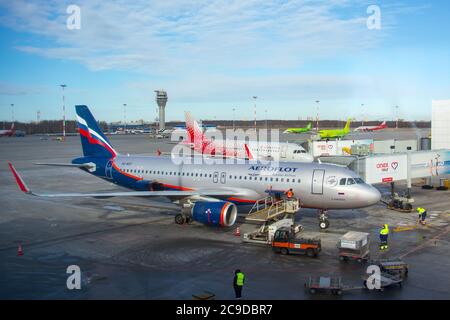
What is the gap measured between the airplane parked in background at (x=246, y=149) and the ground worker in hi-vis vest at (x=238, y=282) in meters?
44.8

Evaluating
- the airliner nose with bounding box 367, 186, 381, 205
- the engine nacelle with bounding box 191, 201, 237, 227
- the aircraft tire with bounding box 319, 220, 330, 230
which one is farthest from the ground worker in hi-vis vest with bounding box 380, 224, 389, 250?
the engine nacelle with bounding box 191, 201, 237, 227

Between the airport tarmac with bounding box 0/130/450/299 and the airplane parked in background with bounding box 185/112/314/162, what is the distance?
83.1 feet

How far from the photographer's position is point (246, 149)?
61.8m

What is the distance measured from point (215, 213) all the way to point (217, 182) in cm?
488

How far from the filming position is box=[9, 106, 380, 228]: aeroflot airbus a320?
90.3 ft

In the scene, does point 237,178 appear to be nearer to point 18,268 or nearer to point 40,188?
point 18,268

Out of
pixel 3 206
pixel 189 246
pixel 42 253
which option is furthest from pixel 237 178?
pixel 3 206

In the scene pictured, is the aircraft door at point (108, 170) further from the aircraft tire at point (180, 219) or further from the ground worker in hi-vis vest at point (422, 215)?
the ground worker in hi-vis vest at point (422, 215)

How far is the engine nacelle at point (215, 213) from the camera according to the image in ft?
87.5

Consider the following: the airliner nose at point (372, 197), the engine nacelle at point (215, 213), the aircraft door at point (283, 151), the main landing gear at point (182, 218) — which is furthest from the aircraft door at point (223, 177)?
the aircraft door at point (283, 151)

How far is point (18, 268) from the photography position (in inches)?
826

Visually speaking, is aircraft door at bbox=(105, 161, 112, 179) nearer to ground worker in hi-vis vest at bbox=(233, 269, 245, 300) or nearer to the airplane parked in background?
ground worker in hi-vis vest at bbox=(233, 269, 245, 300)

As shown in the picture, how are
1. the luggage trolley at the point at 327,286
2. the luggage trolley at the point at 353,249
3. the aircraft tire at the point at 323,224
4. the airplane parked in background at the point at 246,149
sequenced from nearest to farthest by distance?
the luggage trolley at the point at 327,286 < the luggage trolley at the point at 353,249 < the aircraft tire at the point at 323,224 < the airplane parked in background at the point at 246,149
